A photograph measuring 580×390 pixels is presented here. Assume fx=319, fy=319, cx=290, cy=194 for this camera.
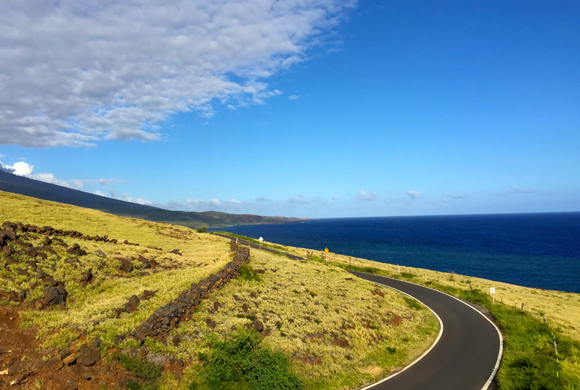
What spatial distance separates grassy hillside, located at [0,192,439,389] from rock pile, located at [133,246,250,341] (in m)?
0.35

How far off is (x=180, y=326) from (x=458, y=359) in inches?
686

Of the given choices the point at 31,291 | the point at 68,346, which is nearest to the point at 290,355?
the point at 68,346

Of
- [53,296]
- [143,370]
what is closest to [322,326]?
[143,370]

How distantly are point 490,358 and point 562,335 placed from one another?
9000mm

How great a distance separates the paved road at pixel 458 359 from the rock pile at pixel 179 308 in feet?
38.4

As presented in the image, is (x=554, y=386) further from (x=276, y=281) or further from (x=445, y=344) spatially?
(x=276, y=281)

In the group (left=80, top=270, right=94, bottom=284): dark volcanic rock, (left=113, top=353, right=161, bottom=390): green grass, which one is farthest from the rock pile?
(left=80, top=270, right=94, bottom=284): dark volcanic rock

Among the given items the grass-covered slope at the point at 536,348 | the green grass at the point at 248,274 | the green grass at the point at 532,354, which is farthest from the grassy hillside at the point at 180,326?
the grass-covered slope at the point at 536,348

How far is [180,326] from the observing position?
1905 centimetres

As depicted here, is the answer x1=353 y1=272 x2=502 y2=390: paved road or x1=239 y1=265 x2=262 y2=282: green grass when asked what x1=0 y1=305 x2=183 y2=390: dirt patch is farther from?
x1=239 y1=265 x2=262 y2=282: green grass

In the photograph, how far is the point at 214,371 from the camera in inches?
636

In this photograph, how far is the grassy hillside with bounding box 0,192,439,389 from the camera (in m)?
14.3

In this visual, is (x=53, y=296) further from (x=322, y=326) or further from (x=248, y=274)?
(x=322, y=326)

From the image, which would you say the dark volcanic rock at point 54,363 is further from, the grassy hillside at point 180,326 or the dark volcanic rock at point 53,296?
the dark volcanic rock at point 53,296
